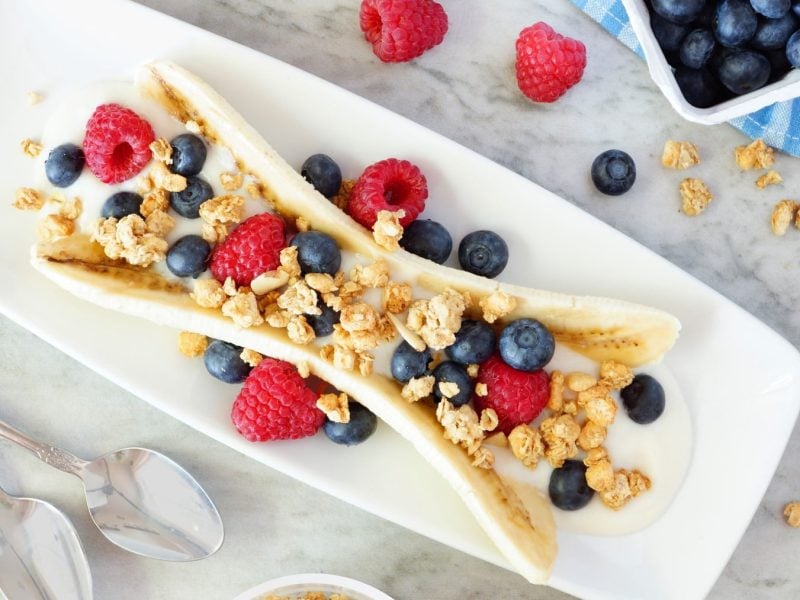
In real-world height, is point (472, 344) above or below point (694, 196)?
below

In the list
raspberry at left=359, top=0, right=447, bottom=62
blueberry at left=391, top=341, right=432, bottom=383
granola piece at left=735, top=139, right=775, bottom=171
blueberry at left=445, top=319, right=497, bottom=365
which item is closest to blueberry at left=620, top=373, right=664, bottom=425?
blueberry at left=445, top=319, right=497, bottom=365

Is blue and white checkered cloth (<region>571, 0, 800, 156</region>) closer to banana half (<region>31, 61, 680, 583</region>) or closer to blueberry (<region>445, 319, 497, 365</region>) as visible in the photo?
banana half (<region>31, 61, 680, 583</region>)

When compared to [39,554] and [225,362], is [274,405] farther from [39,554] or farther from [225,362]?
[39,554]

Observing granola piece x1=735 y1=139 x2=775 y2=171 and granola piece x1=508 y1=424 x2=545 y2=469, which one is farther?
granola piece x1=735 y1=139 x2=775 y2=171

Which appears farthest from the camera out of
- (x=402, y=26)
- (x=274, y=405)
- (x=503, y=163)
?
(x=503, y=163)

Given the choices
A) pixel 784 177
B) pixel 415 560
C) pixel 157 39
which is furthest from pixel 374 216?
pixel 784 177

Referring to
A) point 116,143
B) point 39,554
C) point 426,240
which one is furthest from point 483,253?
point 39,554

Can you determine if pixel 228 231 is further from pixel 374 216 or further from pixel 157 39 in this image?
pixel 157 39
